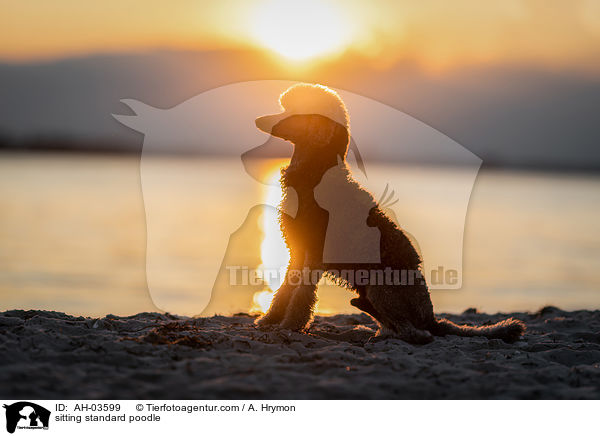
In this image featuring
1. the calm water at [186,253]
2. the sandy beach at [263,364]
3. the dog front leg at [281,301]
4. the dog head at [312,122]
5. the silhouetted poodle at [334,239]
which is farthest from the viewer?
the calm water at [186,253]

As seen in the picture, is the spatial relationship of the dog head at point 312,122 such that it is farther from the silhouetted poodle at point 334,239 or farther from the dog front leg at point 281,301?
the dog front leg at point 281,301

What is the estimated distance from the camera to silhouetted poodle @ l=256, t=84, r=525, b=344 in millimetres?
6570

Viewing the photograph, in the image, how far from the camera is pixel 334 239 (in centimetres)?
671

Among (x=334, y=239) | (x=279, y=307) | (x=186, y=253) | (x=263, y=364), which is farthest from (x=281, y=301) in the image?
(x=186, y=253)

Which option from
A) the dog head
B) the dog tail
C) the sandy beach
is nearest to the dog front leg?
the sandy beach

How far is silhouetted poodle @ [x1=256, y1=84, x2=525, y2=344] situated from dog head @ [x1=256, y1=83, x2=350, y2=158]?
1cm

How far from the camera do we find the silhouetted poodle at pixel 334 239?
6.57 meters

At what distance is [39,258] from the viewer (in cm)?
1496

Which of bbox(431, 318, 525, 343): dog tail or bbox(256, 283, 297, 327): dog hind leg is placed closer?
bbox(431, 318, 525, 343): dog tail

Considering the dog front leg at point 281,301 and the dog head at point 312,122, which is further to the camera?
the dog front leg at point 281,301

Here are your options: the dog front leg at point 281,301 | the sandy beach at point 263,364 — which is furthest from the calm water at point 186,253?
the sandy beach at point 263,364

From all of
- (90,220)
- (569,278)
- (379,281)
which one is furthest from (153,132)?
(90,220)

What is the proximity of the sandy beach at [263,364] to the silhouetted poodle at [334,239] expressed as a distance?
28 cm

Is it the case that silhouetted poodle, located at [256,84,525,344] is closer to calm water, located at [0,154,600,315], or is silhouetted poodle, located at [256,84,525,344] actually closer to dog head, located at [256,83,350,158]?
dog head, located at [256,83,350,158]
